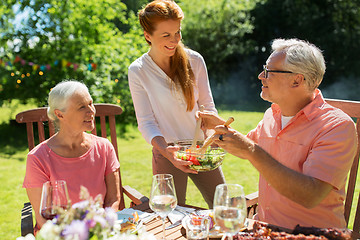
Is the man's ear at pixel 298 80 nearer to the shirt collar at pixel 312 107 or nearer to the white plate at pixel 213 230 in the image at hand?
the shirt collar at pixel 312 107

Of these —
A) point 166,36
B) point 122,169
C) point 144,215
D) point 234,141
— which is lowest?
point 122,169

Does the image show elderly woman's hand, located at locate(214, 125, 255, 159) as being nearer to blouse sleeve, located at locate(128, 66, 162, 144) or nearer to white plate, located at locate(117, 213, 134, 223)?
white plate, located at locate(117, 213, 134, 223)

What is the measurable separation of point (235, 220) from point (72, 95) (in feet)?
5.22

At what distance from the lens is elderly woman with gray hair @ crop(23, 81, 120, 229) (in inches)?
92.2

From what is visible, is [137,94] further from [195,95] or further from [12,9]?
[12,9]

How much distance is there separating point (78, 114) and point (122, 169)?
3557 millimetres

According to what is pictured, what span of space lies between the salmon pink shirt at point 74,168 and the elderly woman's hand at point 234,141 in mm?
1017

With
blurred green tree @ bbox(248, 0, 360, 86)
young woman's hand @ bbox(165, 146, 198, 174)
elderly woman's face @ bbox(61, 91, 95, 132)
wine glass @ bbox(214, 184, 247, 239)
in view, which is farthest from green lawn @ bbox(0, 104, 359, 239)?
blurred green tree @ bbox(248, 0, 360, 86)

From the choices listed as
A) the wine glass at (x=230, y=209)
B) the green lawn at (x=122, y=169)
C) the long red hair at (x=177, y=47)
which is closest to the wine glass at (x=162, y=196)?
the wine glass at (x=230, y=209)

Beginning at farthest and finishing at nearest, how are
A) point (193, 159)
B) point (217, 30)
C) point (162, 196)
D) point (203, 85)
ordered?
point (217, 30) → point (203, 85) → point (193, 159) → point (162, 196)

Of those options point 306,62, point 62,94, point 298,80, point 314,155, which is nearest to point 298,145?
point 314,155

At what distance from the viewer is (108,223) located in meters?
1.15

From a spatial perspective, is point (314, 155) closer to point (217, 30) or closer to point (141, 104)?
point (141, 104)

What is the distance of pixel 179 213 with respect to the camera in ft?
6.53
